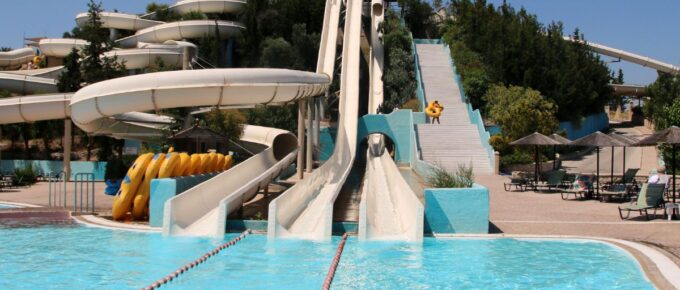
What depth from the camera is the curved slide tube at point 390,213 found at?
1154 centimetres

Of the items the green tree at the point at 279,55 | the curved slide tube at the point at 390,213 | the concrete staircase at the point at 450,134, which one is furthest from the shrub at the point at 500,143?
the green tree at the point at 279,55

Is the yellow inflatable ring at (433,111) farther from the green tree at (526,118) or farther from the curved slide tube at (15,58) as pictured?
the curved slide tube at (15,58)

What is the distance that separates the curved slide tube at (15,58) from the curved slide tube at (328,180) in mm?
38174

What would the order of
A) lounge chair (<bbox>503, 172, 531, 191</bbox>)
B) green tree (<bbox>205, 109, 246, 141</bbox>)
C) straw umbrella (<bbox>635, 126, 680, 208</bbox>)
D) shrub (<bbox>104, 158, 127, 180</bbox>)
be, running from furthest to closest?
green tree (<bbox>205, 109, 246, 141</bbox>) < shrub (<bbox>104, 158, 127, 180</bbox>) < lounge chair (<bbox>503, 172, 531, 191</bbox>) < straw umbrella (<bbox>635, 126, 680, 208</bbox>)

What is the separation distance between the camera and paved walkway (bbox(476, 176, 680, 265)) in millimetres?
11602

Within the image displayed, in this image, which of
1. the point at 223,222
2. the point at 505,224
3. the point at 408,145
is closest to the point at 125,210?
the point at 223,222

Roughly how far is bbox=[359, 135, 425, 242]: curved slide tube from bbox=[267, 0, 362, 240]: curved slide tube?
2.09 feet

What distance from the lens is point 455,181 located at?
13.1 m

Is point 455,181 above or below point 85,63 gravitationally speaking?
below

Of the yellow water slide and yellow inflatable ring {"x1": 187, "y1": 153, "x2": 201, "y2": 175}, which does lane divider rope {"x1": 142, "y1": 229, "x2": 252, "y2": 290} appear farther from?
yellow inflatable ring {"x1": 187, "y1": 153, "x2": 201, "y2": 175}

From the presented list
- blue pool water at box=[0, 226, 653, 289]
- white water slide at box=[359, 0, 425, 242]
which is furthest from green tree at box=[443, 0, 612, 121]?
blue pool water at box=[0, 226, 653, 289]

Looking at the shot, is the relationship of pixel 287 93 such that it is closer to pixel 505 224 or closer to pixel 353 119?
pixel 505 224

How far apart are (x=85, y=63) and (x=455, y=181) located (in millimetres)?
25850

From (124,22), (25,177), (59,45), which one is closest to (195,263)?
(25,177)
